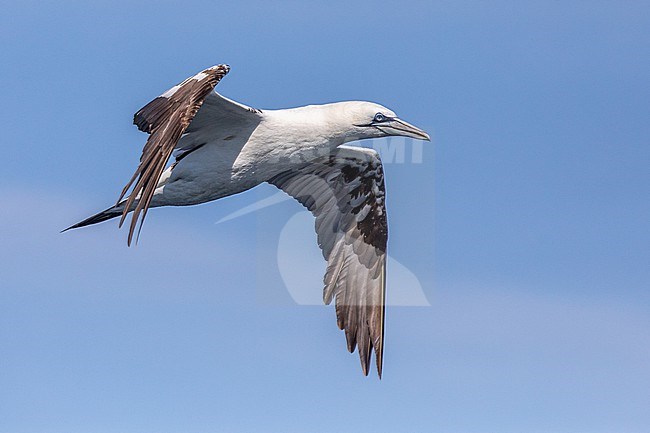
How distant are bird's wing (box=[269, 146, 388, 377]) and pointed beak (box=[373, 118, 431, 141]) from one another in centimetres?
263

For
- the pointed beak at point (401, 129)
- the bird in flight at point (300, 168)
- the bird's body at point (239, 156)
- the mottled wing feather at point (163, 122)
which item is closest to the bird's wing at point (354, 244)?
the bird in flight at point (300, 168)

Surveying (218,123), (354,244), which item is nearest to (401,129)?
(218,123)

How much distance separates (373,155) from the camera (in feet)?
75.5

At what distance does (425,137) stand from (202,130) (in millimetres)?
4209

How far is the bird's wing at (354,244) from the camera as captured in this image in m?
23.5

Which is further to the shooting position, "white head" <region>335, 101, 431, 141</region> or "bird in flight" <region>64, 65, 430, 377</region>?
"white head" <region>335, 101, 431, 141</region>

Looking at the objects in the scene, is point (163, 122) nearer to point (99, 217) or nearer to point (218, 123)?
point (218, 123)

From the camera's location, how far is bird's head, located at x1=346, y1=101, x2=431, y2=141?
20.3 meters

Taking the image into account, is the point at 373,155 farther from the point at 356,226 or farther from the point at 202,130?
the point at 202,130

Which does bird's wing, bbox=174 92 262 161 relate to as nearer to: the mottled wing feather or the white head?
A: the mottled wing feather

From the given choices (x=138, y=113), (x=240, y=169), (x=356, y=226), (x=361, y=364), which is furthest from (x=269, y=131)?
(x=361, y=364)

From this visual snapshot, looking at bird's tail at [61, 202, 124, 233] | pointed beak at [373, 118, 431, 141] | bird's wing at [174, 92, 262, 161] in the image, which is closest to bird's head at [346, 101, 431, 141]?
pointed beak at [373, 118, 431, 141]

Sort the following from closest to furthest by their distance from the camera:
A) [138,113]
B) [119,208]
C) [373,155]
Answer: [138,113]
[119,208]
[373,155]

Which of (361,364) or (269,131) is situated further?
(361,364)
